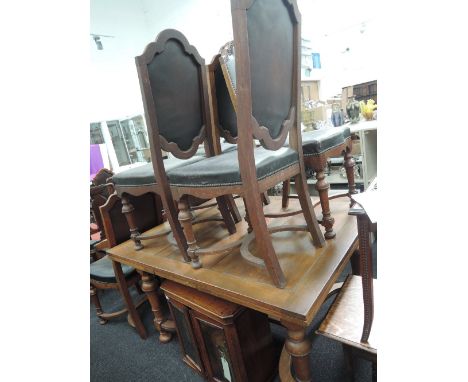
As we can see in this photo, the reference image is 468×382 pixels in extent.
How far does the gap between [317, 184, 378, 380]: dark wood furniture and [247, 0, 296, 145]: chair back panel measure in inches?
16.2

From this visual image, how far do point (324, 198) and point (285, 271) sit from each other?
0.35m

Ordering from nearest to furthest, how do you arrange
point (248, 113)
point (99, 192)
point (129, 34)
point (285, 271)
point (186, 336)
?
1. point (248, 113)
2. point (285, 271)
3. point (186, 336)
4. point (99, 192)
5. point (129, 34)

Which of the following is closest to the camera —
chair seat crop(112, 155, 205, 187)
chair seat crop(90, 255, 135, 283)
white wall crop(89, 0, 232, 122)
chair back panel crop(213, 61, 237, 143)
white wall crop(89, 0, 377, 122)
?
chair seat crop(112, 155, 205, 187)

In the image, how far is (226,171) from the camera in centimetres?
94

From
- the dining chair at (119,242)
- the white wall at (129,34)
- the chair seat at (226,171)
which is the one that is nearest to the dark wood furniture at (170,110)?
the chair seat at (226,171)

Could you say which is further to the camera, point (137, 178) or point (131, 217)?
point (131, 217)

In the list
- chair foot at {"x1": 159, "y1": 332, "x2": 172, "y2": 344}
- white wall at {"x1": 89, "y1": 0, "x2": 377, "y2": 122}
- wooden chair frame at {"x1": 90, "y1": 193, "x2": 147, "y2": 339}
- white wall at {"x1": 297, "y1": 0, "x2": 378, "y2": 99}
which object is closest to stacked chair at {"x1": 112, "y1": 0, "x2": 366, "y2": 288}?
wooden chair frame at {"x1": 90, "y1": 193, "x2": 147, "y2": 339}

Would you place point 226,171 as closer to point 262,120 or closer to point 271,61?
point 262,120

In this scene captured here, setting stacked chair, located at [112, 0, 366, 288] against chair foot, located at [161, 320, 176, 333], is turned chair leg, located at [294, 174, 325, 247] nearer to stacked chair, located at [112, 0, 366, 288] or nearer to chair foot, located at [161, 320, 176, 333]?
stacked chair, located at [112, 0, 366, 288]

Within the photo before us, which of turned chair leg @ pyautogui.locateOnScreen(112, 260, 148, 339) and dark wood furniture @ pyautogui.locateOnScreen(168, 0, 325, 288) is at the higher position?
dark wood furniture @ pyautogui.locateOnScreen(168, 0, 325, 288)

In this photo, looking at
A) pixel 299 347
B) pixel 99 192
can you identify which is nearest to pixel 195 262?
pixel 299 347

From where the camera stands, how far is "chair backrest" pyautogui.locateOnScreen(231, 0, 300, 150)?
769mm
